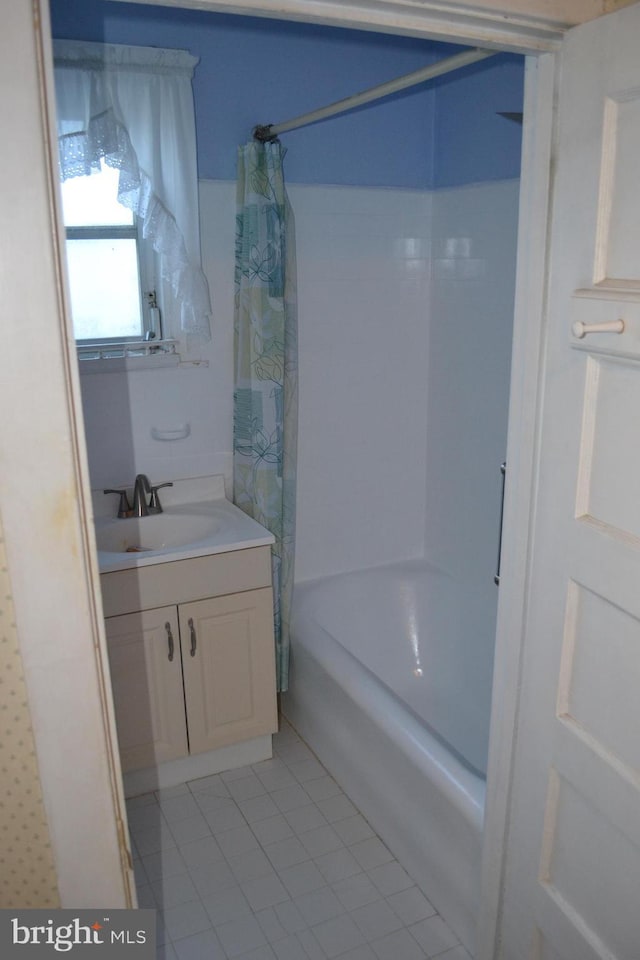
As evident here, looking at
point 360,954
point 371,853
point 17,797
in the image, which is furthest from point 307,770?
point 17,797

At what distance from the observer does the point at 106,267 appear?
2.71m

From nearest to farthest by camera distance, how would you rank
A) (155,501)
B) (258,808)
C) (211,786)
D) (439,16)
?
(439,16), (258,808), (211,786), (155,501)

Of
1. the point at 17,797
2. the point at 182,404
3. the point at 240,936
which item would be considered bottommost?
the point at 240,936

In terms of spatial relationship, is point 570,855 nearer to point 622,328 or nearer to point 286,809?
point 622,328

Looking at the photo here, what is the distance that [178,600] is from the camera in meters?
2.49

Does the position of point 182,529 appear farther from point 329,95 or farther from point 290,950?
point 329,95

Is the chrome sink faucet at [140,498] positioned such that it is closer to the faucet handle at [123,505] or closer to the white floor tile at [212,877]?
the faucet handle at [123,505]

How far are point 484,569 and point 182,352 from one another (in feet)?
4.45

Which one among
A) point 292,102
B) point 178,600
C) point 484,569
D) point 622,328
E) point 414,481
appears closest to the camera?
point 622,328

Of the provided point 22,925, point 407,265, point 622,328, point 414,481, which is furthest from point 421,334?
point 22,925

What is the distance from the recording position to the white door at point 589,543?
1.23 m

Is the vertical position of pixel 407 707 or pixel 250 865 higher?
pixel 407 707

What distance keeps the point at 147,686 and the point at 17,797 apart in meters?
1.50

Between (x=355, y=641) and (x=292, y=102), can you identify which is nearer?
(x=292, y=102)
